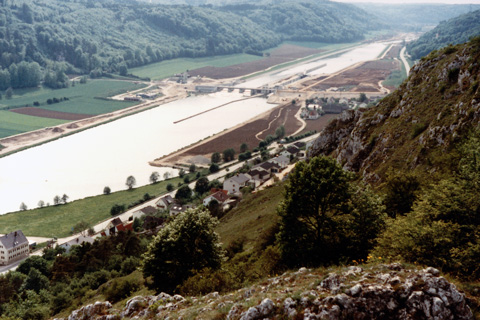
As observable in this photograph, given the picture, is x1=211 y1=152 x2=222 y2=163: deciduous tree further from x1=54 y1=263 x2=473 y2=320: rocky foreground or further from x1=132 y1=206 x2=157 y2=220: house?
x1=54 y1=263 x2=473 y2=320: rocky foreground

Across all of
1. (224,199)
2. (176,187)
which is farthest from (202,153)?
(224,199)

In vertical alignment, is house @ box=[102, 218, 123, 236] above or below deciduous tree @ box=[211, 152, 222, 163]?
below

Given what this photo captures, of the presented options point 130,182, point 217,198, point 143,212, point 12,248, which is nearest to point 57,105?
point 130,182

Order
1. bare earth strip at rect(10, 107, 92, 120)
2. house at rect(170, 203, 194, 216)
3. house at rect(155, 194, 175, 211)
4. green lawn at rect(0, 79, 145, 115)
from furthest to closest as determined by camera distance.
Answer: green lawn at rect(0, 79, 145, 115) → bare earth strip at rect(10, 107, 92, 120) → house at rect(155, 194, 175, 211) → house at rect(170, 203, 194, 216)

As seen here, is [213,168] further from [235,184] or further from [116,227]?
Answer: [116,227]

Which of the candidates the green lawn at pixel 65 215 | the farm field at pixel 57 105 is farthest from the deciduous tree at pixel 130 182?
the farm field at pixel 57 105

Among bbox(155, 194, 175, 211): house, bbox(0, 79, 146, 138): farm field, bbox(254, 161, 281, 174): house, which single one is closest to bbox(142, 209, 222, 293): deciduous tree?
bbox(155, 194, 175, 211): house

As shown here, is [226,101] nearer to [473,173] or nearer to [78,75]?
[78,75]

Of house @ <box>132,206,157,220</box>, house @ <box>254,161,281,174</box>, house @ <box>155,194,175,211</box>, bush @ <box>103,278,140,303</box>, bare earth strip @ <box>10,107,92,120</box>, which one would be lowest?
house @ <box>132,206,157,220</box>
